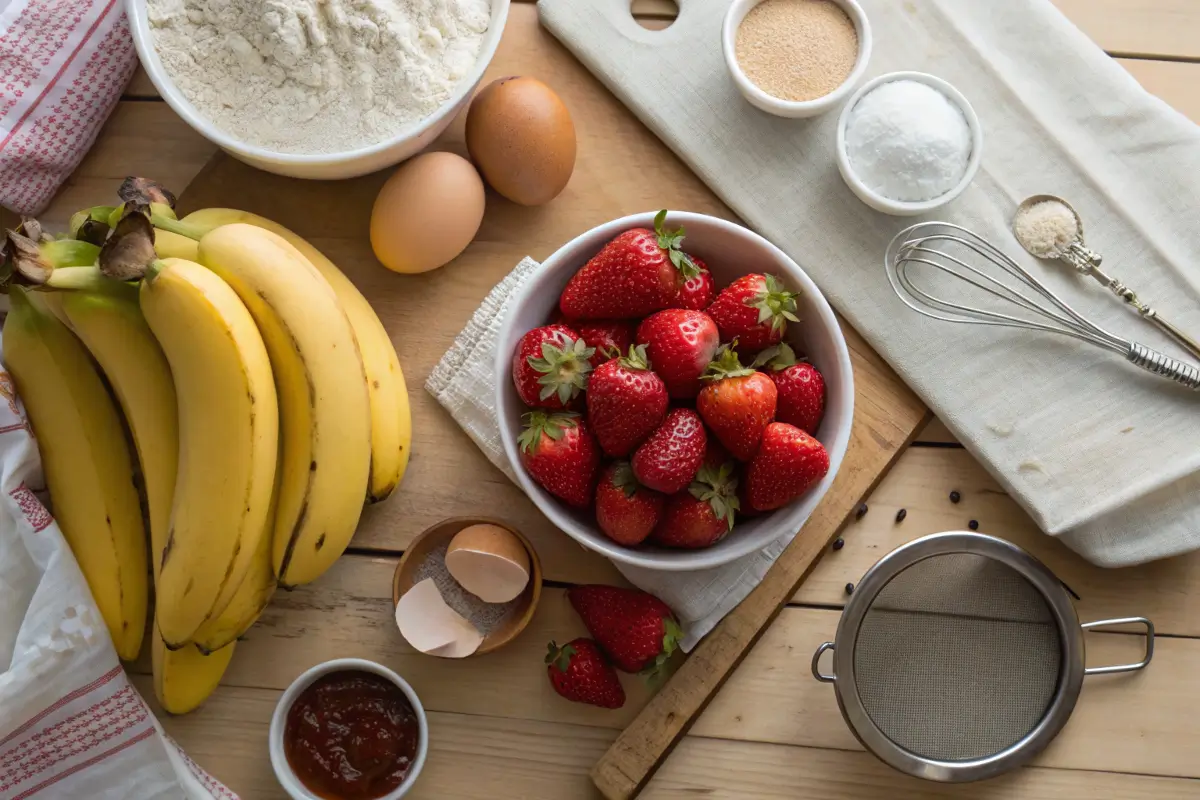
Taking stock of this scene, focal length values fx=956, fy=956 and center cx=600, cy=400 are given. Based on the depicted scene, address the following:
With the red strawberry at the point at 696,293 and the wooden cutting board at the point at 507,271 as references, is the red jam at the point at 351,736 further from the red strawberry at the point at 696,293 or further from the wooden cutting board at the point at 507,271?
the red strawberry at the point at 696,293

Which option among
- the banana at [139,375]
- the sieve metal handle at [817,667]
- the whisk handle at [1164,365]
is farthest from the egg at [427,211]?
the whisk handle at [1164,365]

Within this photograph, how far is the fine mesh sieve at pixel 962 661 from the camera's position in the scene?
0.97 metres

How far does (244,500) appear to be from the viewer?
871mm

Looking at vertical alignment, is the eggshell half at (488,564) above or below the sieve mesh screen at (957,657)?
below

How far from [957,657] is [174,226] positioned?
919mm

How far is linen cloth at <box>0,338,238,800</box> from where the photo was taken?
3.07ft

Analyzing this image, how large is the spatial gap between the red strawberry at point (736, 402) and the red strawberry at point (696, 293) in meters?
0.07

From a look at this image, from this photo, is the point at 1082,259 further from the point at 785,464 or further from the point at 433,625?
the point at 433,625

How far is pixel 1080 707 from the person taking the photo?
1.04 meters

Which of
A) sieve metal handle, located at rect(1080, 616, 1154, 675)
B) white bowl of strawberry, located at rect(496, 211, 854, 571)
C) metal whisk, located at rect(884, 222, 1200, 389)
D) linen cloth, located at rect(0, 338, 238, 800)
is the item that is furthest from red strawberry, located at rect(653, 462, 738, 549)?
linen cloth, located at rect(0, 338, 238, 800)

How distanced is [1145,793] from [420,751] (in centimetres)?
78

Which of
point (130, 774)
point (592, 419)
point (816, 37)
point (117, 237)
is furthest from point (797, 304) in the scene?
point (130, 774)

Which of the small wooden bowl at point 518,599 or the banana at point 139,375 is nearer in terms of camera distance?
the banana at point 139,375

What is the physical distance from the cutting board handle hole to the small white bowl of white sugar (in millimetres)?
244
